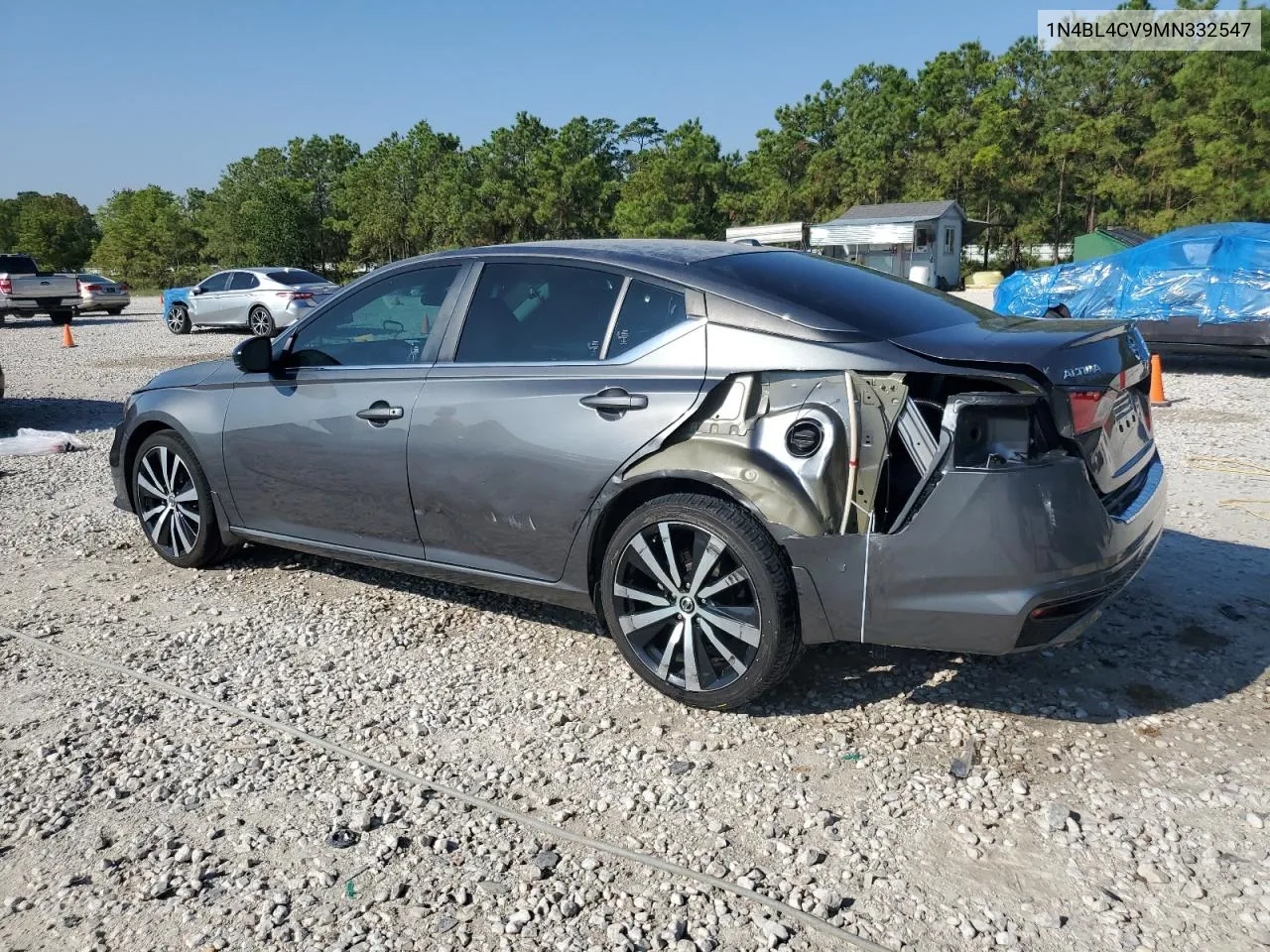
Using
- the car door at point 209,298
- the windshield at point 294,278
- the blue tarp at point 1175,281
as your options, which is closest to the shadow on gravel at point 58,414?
the windshield at point 294,278

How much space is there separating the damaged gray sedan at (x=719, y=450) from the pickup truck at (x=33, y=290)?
25.3 m

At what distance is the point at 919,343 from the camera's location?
3.33 meters

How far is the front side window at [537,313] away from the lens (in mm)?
3920

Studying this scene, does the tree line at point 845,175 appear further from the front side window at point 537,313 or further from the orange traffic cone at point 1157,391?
the front side window at point 537,313

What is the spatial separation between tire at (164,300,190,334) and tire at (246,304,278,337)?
2.11 meters

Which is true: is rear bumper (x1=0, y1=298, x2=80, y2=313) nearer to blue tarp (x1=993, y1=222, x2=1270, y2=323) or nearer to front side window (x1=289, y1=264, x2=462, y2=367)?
blue tarp (x1=993, y1=222, x2=1270, y2=323)

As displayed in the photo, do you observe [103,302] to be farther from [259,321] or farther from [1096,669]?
[1096,669]

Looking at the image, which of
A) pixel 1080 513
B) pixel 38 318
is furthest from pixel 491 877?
pixel 38 318

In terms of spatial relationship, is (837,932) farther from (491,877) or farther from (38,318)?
(38,318)

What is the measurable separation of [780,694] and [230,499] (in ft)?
9.93

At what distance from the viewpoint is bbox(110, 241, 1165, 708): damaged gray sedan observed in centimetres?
313

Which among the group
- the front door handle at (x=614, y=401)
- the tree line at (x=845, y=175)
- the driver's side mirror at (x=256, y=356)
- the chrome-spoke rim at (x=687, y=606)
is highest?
the tree line at (x=845, y=175)

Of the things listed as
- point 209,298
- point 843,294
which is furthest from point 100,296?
point 843,294

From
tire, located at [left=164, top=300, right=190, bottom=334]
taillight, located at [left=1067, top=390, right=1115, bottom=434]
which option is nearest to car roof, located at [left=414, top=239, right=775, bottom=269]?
taillight, located at [left=1067, top=390, right=1115, bottom=434]
